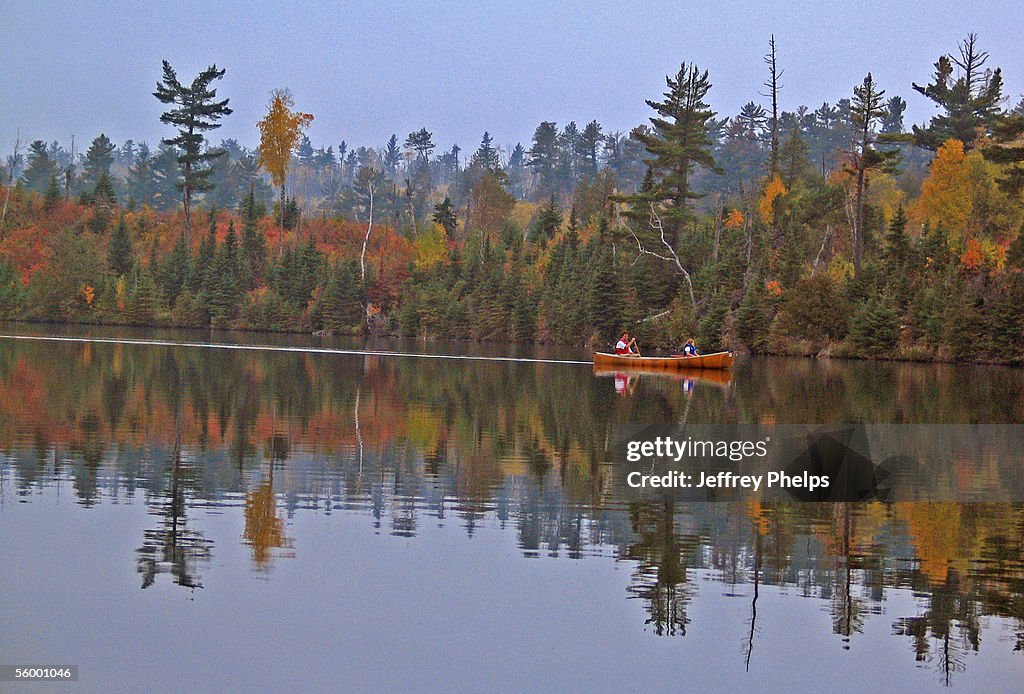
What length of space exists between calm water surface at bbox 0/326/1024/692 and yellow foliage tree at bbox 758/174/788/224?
71131mm

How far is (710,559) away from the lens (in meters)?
14.4

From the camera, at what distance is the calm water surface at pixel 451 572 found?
10727mm

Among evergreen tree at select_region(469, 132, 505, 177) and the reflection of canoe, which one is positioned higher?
evergreen tree at select_region(469, 132, 505, 177)

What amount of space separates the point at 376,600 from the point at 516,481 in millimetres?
7792

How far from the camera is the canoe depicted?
56312mm

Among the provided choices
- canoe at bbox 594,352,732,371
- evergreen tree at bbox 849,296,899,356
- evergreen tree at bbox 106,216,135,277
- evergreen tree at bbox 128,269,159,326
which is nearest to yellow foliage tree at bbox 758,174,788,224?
evergreen tree at bbox 849,296,899,356

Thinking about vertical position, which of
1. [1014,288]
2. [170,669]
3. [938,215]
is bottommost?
[170,669]

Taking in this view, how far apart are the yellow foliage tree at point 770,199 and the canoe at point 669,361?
38488 millimetres

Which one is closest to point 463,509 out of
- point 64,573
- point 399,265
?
point 64,573

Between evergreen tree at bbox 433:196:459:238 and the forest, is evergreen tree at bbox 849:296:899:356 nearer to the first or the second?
the forest

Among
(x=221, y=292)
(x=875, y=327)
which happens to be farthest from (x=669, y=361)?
(x=221, y=292)

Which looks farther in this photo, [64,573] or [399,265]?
[399,265]

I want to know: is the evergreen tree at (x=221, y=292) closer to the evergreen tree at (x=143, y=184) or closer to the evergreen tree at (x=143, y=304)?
the evergreen tree at (x=143, y=304)

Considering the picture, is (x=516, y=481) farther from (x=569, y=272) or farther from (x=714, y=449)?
(x=569, y=272)
